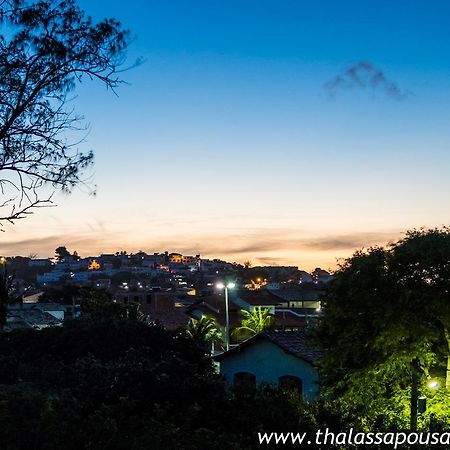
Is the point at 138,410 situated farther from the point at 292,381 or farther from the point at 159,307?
the point at 159,307

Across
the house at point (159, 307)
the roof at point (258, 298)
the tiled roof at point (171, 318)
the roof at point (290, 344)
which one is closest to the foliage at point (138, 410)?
the roof at point (290, 344)

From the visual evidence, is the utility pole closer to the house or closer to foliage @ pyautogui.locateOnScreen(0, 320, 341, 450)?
foliage @ pyautogui.locateOnScreen(0, 320, 341, 450)

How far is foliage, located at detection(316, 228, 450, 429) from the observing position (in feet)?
50.9

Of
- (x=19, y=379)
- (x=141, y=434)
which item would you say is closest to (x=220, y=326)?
(x=19, y=379)

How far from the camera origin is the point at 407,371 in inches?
626

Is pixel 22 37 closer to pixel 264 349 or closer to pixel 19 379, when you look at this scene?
pixel 19 379

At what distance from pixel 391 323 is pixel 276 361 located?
12.2 metres

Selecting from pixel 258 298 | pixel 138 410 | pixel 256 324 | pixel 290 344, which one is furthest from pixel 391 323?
pixel 258 298

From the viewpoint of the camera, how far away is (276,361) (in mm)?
27203

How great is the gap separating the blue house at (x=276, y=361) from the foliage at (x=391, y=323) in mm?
9074

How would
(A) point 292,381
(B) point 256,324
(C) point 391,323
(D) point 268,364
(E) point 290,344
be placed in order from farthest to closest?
1. (B) point 256,324
2. (D) point 268,364
3. (E) point 290,344
4. (A) point 292,381
5. (C) point 391,323

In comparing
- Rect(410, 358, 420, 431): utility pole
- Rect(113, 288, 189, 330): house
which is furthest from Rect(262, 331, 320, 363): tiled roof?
Rect(113, 288, 189, 330): house

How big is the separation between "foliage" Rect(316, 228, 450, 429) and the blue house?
907 cm

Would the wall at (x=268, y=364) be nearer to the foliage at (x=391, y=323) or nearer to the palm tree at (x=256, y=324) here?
the foliage at (x=391, y=323)
